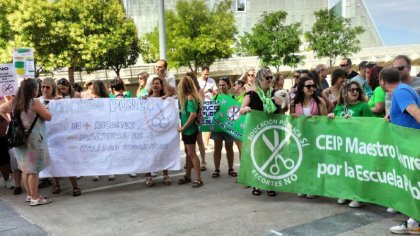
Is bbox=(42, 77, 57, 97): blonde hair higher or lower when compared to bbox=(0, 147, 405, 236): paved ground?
higher

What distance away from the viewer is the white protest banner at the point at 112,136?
660cm

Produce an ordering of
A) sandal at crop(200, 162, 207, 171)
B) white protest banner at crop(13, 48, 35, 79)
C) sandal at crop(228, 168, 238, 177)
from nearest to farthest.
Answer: white protest banner at crop(13, 48, 35, 79) < sandal at crop(228, 168, 238, 177) < sandal at crop(200, 162, 207, 171)

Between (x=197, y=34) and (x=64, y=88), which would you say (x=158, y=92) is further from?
(x=197, y=34)

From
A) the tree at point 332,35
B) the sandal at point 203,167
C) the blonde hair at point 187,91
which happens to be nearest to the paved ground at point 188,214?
the sandal at point 203,167

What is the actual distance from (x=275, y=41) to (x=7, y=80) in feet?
96.1

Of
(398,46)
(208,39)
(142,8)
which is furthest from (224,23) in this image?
(142,8)

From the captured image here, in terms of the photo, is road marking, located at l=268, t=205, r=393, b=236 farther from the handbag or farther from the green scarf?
the handbag

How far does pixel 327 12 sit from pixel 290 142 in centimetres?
3184

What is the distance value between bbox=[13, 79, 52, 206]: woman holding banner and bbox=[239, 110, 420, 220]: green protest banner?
2738mm

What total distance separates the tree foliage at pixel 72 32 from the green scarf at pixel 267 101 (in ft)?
88.9

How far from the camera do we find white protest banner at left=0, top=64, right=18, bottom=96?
6781 millimetres

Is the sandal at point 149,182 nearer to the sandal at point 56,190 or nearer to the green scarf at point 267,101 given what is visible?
the sandal at point 56,190

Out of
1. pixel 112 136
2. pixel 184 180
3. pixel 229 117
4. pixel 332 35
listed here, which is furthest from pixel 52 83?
pixel 332 35

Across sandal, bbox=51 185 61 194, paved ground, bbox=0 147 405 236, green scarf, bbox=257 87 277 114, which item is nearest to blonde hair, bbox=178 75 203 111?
green scarf, bbox=257 87 277 114
